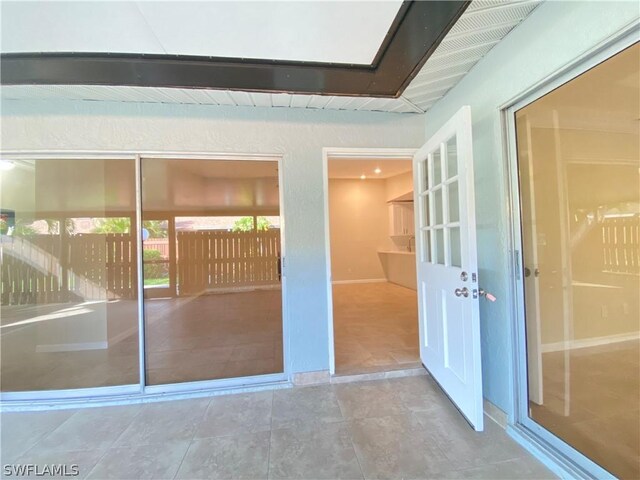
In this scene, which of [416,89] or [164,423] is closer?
[164,423]

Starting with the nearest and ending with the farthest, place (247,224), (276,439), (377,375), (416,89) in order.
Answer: (276,439) < (416,89) < (377,375) < (247,224)

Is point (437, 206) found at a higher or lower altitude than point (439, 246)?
higher

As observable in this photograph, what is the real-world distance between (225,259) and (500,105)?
2.59 m

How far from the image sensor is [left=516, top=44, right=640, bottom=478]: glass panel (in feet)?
5.18

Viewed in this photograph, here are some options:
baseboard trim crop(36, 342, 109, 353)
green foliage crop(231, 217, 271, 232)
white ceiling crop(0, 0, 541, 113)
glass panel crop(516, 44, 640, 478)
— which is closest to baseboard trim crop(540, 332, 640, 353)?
glass panel crop(516, 44, 640, 478)

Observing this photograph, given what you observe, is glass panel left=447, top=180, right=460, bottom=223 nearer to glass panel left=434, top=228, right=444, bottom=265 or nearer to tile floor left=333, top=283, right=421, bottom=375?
glass panel left=434, top=228, right=444, bottom=265

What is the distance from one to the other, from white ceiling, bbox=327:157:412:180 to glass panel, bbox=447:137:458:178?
11.2 feet

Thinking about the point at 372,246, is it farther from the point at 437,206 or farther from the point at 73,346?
the point at 73,346

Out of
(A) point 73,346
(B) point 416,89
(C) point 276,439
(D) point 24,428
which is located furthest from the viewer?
(A) point 73,346

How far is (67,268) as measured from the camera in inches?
104

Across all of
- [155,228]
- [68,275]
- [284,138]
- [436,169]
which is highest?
[284,138]

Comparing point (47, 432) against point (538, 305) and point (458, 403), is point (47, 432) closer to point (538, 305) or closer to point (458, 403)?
point (458, 403)

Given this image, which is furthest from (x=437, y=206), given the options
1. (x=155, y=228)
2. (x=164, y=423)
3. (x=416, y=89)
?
(x=164, y=423)

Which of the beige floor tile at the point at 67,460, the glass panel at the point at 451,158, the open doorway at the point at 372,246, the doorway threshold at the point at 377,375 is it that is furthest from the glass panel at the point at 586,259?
the beige floor tile at the point at 67,460
